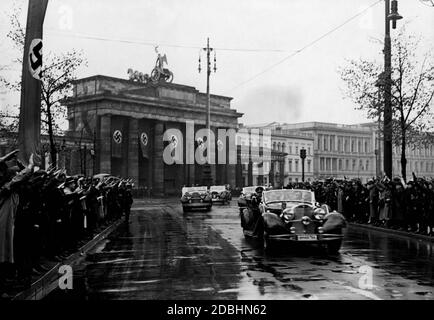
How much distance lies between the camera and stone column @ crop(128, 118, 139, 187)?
80394 millimetres

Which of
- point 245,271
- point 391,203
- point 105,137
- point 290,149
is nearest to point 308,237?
point 245,271

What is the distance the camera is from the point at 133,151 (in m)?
81.4

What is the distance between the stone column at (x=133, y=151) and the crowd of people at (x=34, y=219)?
61893 mm

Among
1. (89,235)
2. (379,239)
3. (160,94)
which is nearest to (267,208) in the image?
(379,239)

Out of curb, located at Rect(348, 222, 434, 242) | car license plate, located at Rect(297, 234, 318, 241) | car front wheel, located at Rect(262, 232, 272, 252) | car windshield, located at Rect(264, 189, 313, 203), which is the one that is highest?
car windshield, located at Rect(264, 189, 313, 203)

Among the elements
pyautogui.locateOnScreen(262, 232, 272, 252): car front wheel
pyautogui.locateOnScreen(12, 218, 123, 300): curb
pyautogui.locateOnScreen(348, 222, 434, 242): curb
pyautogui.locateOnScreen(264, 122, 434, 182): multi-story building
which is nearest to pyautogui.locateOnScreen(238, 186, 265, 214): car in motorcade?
pyautogui.locateOnScreen(262, 232, 272, 252): car front wheel

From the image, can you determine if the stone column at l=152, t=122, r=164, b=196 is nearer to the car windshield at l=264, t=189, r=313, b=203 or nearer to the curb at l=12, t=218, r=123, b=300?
the car windshield at l=264, t=189, r=313, b=203

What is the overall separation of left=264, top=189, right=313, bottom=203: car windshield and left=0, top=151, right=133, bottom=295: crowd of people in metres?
5.55

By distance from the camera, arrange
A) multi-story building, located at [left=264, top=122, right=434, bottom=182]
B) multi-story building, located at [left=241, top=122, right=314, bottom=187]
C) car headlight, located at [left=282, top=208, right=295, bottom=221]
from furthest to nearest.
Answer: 1. multi-story building, located at [left=241, top=122, right=314, bottom=187]
2. multi-story building, located at [left=264, top=122, right=434, bottom=182]
3. car headlight, located at [left=282, top=208, right=295, bottom=221]

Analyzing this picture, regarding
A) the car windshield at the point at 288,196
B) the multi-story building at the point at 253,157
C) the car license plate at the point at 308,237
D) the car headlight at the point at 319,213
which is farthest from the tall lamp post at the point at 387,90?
the multi-story building at the point at 253,157

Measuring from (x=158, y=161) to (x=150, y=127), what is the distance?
534 cm

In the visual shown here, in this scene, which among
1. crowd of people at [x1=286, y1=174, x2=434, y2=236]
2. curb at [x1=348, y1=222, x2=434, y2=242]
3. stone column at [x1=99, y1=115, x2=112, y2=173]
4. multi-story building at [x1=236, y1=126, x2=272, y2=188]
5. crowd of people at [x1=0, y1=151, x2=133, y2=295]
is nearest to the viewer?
crowd of people at [x1=0, y1=151, x2=133, y2=295]

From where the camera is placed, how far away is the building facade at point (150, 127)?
7788 cm

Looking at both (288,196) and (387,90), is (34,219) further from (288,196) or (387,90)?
(387,90)
